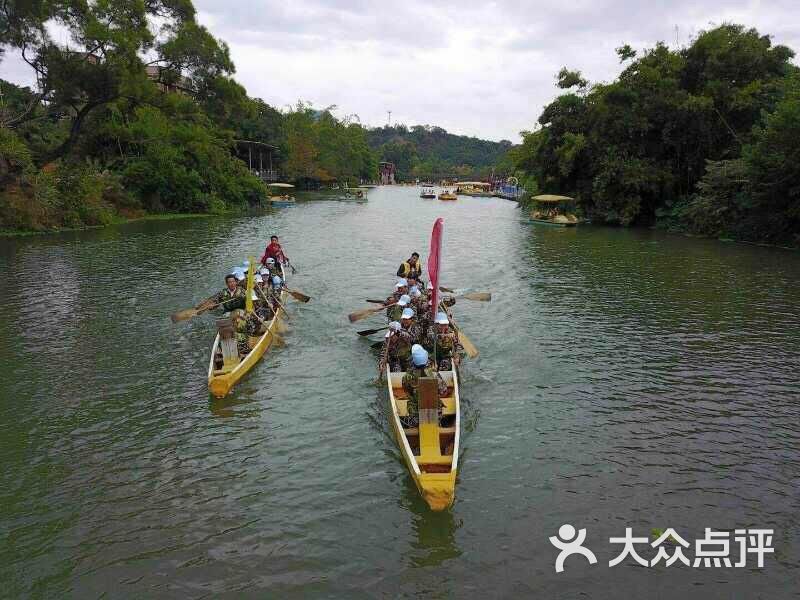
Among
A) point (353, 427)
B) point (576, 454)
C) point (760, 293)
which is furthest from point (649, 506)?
point (760, 293)

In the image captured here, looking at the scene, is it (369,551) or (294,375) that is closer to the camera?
(369,551)

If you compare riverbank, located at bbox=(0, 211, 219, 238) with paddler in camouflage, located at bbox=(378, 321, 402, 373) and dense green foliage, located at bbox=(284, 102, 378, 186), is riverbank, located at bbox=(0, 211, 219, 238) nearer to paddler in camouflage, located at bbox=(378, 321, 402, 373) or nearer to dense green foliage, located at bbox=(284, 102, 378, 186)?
paddler in camouflage, located at bbox=(378, 321, 402, 373)

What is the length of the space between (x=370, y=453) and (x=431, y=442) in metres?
1.41

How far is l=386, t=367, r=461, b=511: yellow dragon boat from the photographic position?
8.09 m

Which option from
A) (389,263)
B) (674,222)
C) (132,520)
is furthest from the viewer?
(674,222)

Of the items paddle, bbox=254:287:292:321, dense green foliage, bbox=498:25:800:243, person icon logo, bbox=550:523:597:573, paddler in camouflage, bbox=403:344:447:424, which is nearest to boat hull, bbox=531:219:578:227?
dense green foliage, bbox=498:25:800:243

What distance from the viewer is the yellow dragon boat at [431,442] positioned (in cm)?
809

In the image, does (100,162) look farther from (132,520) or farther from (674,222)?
(132,520)

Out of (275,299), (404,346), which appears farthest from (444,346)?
(275,299)

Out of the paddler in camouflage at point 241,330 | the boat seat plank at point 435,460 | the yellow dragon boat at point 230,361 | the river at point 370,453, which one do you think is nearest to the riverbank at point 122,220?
the river at point 370,453

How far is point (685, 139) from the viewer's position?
41.2 meters

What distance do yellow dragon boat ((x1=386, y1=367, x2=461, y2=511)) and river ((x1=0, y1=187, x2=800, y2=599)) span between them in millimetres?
388

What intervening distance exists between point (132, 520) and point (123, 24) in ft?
112

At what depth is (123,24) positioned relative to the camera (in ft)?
111
